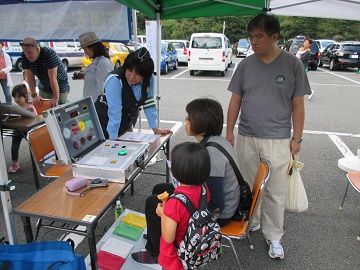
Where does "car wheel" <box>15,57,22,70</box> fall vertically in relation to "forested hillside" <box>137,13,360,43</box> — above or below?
below

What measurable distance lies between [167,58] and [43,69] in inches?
359

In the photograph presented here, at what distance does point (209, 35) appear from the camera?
38.1 feet

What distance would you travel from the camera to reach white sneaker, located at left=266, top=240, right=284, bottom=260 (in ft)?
7.45

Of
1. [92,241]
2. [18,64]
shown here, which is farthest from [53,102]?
[18,64]

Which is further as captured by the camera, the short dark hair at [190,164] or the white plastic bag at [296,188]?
the white plastic bag at [296,188]

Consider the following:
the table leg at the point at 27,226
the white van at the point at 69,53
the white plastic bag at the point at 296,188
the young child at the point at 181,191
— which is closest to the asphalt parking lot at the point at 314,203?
the white plastic bag at the point at 296,188

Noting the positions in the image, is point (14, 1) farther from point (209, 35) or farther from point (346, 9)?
point (209, 35)

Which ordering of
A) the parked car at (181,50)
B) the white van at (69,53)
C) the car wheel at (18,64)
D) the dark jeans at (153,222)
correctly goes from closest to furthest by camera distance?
the dark jeans at (153,222), the car wheel at (18,64), the white van at (69,53), the parked car at (181,50)

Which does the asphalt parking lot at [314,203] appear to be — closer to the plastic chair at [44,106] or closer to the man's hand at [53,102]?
the plastic chair at [44,106]

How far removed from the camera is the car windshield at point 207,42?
1150cm

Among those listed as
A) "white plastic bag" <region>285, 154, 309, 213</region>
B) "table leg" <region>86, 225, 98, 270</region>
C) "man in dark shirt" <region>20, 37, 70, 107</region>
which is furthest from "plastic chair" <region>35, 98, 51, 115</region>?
"white plastic bag" <region>285, 154, 309, 213</region>

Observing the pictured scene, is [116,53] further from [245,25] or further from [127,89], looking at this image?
[245,25]

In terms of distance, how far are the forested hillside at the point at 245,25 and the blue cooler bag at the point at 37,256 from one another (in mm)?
29217

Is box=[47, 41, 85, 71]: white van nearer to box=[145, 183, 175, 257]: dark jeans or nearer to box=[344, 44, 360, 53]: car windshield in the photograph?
box=[145, 183, 175, 257]: dark jeans
